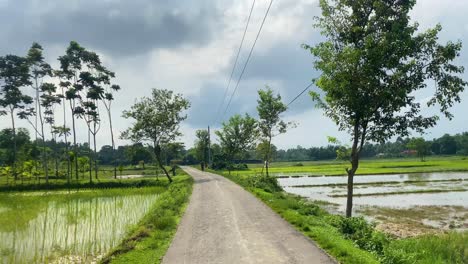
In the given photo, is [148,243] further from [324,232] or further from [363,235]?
[363,235]

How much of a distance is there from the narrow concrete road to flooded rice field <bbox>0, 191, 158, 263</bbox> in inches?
134

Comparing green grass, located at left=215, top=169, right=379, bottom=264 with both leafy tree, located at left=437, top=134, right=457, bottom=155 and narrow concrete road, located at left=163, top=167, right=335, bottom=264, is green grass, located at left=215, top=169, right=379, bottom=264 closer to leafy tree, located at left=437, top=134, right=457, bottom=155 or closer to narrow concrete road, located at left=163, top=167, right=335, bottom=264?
narrow concrete road, located at left=163, top=167, right=335, bottom=264

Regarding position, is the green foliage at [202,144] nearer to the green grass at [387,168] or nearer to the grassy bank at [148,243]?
the green grass at [387,168]

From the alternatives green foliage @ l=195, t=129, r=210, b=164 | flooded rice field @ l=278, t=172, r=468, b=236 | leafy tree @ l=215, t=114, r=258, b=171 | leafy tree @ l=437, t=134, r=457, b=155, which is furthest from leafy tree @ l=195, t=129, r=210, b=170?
leafy tree @ l=437, t=134, r=457, b=155

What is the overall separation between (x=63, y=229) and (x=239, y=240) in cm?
1104

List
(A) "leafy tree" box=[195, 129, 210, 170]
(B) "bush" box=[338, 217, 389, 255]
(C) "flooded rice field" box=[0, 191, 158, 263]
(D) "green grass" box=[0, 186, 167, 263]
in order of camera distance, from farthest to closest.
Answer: (A) "leafy tree" box=[195, 129, 210, 170]
(D) "green grass" box=[0, 186, 167, 263]
(C) "flooded rice field" box=[0, 191, 158, 263]
(B) "bush" box=[338, 217, 389, 255]

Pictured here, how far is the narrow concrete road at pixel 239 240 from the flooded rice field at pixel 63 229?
11.2 feet

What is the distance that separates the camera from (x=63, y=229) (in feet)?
66.2

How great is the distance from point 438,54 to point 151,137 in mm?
40836

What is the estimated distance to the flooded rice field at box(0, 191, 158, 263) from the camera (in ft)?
48.1

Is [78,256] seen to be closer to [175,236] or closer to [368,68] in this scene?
[175,236]

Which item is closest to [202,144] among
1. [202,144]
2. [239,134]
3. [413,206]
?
[202,144]

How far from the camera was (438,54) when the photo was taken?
16516 mm

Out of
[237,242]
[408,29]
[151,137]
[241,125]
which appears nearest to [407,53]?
[408,29]
